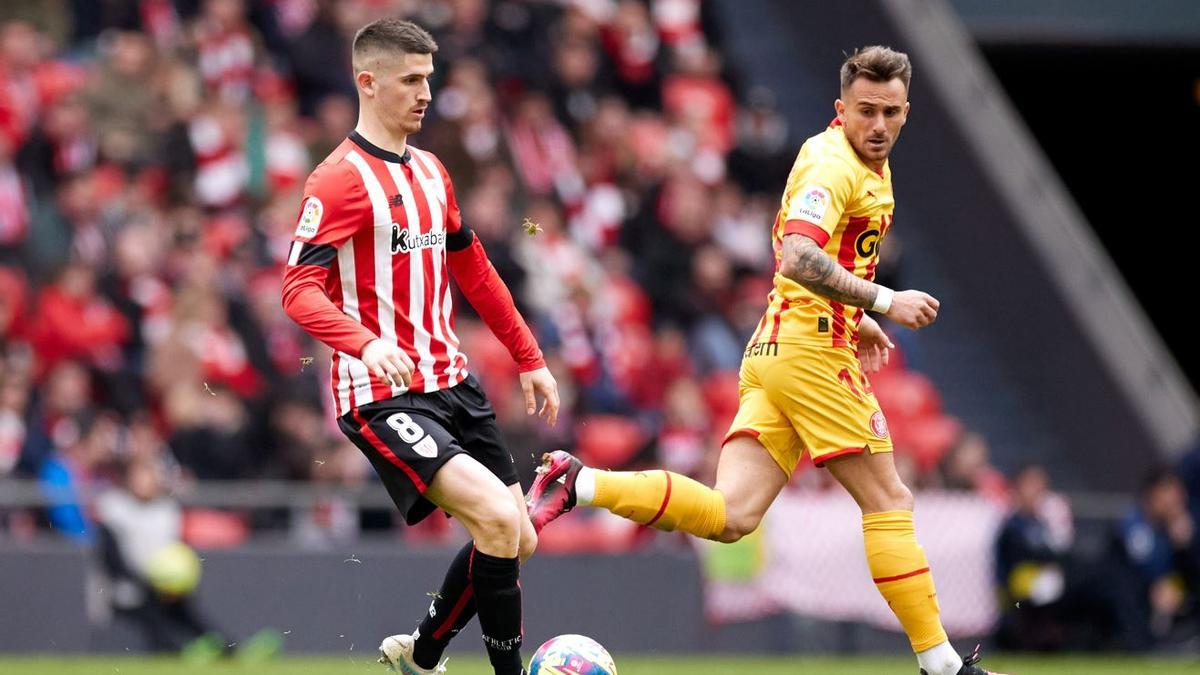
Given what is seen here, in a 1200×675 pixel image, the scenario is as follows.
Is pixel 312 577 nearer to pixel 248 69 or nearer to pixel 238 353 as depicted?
pixel 238 353

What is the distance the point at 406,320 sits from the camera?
7398 millimetres

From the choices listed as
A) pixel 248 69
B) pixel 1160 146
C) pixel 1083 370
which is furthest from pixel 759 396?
pixel 1160 146

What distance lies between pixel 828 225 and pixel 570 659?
6.33ft

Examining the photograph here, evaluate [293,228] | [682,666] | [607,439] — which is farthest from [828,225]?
[293,228]

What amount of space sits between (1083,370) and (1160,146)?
6684 mm

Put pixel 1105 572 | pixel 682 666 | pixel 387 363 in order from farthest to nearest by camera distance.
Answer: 1. pixel 1105 572
2. pixel 682 666
3. pixel 387 363

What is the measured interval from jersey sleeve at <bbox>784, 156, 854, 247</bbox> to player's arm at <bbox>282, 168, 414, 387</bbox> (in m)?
1.61

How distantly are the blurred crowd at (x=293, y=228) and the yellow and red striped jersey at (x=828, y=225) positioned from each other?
18.4 feet

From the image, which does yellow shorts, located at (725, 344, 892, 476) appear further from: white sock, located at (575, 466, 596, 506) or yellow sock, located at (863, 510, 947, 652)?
white sock, located at (575, 466, 596, 506)

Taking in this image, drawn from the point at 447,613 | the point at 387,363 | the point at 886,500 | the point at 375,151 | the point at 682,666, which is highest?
the point at 375,151

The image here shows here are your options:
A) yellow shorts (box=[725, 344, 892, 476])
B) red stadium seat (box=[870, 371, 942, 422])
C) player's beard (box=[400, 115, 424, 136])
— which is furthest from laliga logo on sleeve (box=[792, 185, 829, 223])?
red stadium seat (box=[870, 371, 942, 422])

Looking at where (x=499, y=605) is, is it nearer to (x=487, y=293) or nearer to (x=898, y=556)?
(x=487, y=293)

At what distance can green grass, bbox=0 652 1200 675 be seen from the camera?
11.1m

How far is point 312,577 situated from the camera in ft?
42.2
